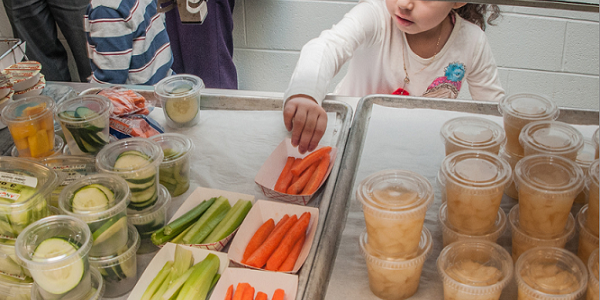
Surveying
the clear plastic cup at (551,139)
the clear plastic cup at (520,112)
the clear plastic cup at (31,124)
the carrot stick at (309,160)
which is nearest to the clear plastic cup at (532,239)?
the clear plastic cup at (551,139)

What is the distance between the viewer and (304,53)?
6.24 feet

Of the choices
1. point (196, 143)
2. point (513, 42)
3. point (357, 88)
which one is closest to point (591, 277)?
point (196, 143)

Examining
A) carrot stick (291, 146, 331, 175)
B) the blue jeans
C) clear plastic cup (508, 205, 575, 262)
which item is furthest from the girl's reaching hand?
the blue jeans

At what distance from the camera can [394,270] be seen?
1.05m

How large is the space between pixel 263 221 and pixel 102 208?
46cm

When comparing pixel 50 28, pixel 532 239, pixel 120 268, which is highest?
pixel 532 239

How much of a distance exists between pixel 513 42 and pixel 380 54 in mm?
1667

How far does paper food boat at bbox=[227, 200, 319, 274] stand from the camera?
123 centimetres

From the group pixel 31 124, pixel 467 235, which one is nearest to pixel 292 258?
pixel 467 235

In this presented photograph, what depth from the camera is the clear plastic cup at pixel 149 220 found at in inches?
49.1

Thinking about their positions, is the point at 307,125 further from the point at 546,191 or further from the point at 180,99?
the point at 546,191

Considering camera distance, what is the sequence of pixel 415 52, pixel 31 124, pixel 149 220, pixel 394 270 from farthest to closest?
pixel 415 52 → pixel 31 124 → pixel 149 220 → pixel 394 270

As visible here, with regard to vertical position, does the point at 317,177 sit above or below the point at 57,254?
below

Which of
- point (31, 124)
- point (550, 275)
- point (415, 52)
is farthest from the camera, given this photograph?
point (415, 52)
